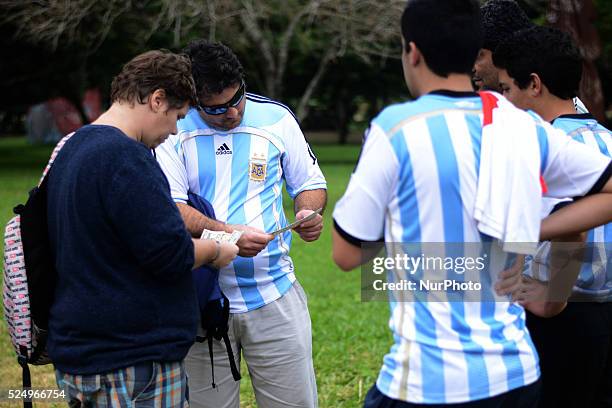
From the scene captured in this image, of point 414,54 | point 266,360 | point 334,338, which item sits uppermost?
point 414,54

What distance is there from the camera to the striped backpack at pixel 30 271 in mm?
2953

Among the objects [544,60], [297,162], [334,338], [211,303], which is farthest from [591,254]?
[334,338]

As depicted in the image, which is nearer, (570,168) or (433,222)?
(433,222)

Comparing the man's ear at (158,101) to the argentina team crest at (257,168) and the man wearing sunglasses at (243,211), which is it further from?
the argentina team crest at (257,168)

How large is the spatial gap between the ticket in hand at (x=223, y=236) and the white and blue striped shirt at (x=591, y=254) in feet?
3.80

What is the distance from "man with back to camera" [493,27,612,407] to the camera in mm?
3215

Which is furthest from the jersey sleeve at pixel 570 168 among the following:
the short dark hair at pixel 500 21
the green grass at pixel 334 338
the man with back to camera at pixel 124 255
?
the green grass at pixel 334 338

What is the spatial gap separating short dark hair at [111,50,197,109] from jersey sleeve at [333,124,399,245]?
0.91 meters

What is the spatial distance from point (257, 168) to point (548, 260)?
139 cm

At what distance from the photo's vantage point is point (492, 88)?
3482 millimetres

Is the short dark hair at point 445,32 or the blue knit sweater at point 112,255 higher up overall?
the short dark hair at point 445,32

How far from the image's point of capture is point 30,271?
9.71ft

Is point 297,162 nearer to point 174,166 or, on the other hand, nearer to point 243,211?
point 243,211

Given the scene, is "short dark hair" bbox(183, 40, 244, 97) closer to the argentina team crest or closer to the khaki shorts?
the argentina team crest
